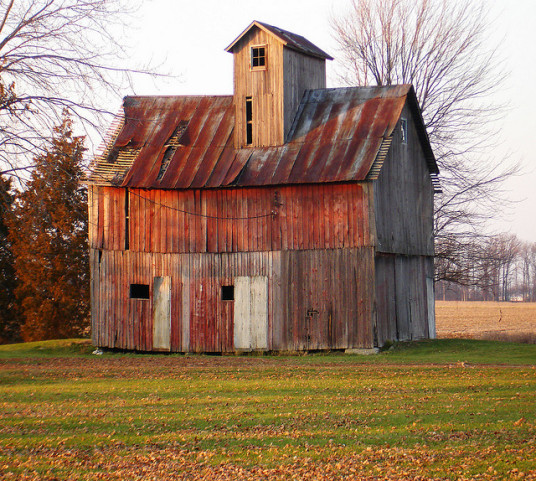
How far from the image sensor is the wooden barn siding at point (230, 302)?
29391 mm

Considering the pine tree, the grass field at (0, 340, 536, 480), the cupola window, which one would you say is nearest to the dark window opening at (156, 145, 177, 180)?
the cupola window

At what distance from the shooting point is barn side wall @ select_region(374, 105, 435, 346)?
30406 millimetres

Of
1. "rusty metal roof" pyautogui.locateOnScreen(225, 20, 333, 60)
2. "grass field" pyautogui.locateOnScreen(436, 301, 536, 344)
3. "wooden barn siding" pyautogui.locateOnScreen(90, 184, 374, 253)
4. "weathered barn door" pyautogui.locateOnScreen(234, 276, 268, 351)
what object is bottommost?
"grass field" pyautogui.locateOnScreen(436, 301, 536, 344)

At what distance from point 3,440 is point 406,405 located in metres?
7.69

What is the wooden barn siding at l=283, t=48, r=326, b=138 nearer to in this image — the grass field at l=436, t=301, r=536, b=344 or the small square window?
the small square window

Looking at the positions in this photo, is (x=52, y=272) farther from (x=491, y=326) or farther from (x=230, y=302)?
(x=491, y=326)

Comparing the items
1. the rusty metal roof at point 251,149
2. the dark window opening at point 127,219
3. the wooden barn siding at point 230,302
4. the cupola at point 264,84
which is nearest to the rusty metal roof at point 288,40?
the cupola at point 264,84

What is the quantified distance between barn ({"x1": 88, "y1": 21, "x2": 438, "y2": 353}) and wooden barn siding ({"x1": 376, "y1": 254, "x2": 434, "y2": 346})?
0.40ft

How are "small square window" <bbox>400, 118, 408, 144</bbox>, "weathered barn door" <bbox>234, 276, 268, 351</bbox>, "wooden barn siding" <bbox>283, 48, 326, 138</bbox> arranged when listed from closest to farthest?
"weathered barn door" <bbox>234, 276, 268, 351</bbox> → "wooden barn siding" <bbox>283, 48, 326, 138</bbox> → "small square window" <bbox>400, 118, 408, 144</bbox>

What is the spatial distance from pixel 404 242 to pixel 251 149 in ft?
25.1

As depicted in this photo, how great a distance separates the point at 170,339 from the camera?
31.3 m

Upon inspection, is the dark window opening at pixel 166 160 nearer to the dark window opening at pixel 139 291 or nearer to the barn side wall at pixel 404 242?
the dark window opening at pixel 139 291

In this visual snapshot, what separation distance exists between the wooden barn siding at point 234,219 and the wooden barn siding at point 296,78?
145 inches

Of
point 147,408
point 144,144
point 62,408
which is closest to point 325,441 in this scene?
point 147,408
